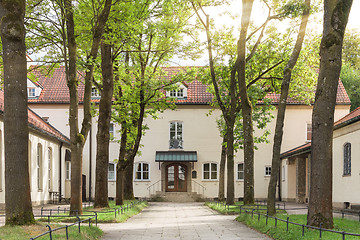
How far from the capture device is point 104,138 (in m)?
22.4

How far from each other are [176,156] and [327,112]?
98.6 ft

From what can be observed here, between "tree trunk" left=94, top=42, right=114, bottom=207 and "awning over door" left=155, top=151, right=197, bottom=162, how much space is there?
764 inches

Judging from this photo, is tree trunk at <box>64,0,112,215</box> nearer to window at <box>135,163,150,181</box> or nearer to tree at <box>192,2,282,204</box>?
tree at <box>192,2,282,204</box>

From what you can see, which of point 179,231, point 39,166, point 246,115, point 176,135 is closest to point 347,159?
point 246,115

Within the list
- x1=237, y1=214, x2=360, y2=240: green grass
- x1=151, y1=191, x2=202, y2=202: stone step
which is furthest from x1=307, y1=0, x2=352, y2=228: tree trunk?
x1=151, y1=191, x2=202, y2=202: stone step

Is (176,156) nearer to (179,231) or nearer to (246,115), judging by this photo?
(246,115)

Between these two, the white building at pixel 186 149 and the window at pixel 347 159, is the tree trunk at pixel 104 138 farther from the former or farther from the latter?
the white building at pixel 186 149

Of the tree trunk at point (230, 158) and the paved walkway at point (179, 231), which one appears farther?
the tree trunk at point (230, 158)

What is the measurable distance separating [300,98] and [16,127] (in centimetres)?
2204

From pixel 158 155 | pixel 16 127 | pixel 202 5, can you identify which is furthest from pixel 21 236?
pixel 158 155

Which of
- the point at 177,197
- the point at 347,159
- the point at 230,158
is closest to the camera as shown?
the point at 347,159

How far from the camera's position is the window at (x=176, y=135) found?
43.3m

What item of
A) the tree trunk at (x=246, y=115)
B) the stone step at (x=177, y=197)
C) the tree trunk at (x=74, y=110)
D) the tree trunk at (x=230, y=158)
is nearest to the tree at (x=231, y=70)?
the tree trunk at (x=230, y=158)

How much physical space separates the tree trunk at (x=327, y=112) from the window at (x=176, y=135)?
3107 cm
